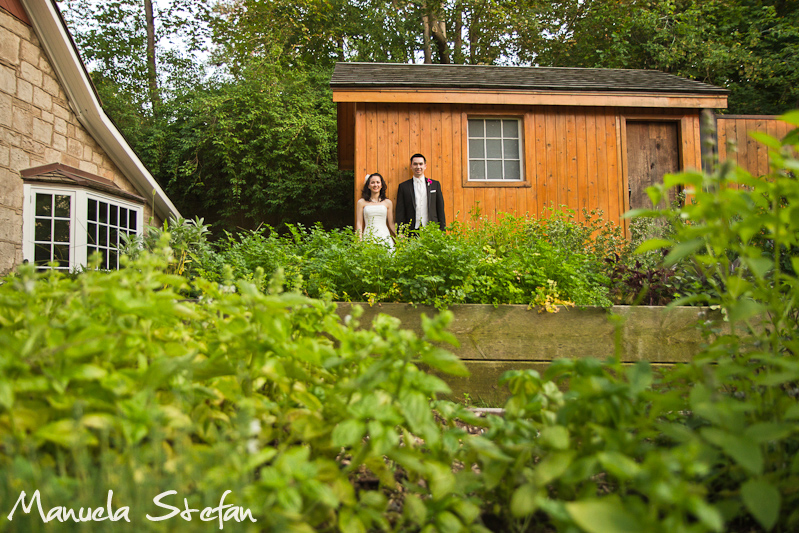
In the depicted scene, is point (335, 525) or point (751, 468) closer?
point (751, 468)

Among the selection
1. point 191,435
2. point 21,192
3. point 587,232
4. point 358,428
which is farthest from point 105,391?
point 21,192

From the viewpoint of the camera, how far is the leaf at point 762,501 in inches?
32.5

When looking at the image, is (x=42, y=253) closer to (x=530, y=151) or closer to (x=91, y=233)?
(x=91, y=233)

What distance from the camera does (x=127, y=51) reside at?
54.6 ft

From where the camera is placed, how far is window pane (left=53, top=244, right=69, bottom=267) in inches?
239

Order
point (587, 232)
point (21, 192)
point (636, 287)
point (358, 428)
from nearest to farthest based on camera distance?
point (358, 428) → point (636, 287) → point (587, 232) → point (21, 192)

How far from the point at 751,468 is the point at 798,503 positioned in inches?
25.0

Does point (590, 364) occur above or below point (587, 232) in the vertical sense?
below

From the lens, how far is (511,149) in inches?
303

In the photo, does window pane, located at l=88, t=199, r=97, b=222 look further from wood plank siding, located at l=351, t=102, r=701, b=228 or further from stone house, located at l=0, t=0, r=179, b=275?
wood plank siding, located at l=351, t=102, r=701, b=228

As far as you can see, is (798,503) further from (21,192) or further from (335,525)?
(21,192)

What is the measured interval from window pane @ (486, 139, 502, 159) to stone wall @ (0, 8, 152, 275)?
5.98m

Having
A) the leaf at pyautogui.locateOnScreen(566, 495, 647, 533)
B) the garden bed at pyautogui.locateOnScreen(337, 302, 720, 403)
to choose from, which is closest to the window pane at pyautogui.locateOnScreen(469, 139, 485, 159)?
the garden bed at pyautogui.locateOnScreen(337, 302, 720, 403)

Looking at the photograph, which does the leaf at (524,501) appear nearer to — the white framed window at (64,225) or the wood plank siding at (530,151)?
the white framed window at (64,225)
